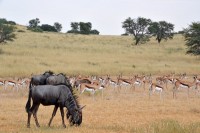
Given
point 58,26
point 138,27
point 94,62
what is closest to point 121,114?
point 94,62

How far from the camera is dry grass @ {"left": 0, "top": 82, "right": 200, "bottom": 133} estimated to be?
47.3 feet

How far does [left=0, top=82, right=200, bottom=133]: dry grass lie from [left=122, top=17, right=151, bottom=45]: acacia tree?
5120 centimetres

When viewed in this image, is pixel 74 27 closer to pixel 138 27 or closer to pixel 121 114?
pixel 138 27

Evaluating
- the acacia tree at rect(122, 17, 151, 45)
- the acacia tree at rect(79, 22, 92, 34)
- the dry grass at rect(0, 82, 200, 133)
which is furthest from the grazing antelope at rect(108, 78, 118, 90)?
the acacia tree at rect(79, 22, 92, 34)

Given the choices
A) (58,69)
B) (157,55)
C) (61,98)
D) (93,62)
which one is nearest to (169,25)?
(157,55)

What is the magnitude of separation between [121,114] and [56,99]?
14.8ft

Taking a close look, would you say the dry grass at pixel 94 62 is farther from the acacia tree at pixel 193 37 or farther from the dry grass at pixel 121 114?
the dry grass at pixel 121 114

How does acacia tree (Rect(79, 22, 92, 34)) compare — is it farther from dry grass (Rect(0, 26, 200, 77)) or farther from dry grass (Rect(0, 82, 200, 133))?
dry grass (Rect(0, 82, 200, 133))

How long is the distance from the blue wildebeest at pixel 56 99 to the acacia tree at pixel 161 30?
219 feet

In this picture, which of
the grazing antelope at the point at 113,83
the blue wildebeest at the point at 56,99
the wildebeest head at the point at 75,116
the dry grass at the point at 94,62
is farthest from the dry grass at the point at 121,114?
the dry grass at the point at 94,62

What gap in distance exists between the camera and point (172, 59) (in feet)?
177

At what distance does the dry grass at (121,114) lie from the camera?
14.4 meters

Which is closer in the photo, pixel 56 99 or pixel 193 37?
pixel 56 99

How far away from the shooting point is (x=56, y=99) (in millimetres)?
15086
